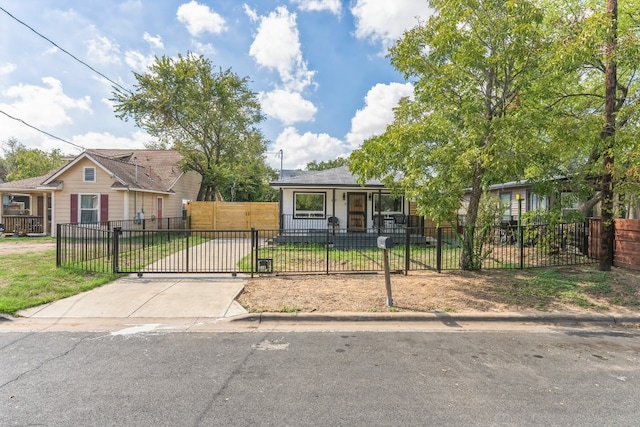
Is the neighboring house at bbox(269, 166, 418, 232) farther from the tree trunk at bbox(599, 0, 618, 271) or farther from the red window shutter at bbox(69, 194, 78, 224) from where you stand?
the red window shutter at bbox(69, 194, 78, 224)

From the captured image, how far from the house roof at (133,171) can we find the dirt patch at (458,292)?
14.0 metres

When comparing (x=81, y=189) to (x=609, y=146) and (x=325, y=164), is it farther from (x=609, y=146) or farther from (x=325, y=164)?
(x=325, y=164)

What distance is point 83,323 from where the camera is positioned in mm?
5570

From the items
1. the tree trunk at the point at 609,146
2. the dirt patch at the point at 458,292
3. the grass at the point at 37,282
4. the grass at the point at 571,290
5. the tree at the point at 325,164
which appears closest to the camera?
the dirt patch at the point at 458,292

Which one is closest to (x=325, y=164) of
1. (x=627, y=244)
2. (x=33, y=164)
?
(x=33, y=164)

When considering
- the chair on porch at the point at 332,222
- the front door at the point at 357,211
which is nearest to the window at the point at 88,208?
the chair on porch at the point at 332,222

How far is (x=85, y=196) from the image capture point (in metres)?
18.1

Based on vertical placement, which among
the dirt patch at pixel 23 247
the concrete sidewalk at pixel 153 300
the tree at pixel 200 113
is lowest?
the concrete sidewalk at pixel 153 300

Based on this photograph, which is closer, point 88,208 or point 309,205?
point 309,205

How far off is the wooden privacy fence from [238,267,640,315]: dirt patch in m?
13.0

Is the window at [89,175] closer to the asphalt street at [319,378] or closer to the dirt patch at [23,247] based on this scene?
the dirt patch at [23,247]

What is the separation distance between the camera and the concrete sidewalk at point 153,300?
19.6 feet

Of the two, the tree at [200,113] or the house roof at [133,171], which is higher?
the tree at [200,113]

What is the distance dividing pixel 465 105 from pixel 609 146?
3.77 meters
